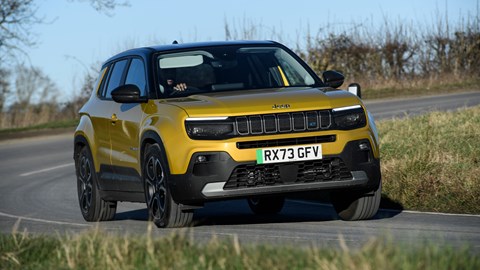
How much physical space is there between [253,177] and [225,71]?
1.77m

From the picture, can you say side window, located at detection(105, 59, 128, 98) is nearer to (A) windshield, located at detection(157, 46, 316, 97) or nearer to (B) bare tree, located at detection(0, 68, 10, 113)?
(A) windshield, located at detection(157, 46, 316, 97)

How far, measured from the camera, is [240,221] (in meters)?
12.2

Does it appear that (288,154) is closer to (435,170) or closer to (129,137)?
(129,137)

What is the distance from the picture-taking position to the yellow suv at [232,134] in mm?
10477

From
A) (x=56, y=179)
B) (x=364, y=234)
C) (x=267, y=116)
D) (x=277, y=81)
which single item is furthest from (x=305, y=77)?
(x=56, y=179)

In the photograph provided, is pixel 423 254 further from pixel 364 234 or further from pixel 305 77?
pixel 305 77

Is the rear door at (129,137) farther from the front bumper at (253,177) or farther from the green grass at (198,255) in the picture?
the green grass at (198,255)

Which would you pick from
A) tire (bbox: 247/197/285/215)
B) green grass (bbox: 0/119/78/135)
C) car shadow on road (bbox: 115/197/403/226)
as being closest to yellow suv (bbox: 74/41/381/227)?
car shadow on road (bbox: 115/197/403/226)

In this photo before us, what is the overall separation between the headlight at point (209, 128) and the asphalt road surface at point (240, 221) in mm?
841

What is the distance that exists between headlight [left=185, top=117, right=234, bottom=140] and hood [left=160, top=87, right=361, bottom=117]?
0.06 meters

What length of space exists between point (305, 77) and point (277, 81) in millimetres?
285

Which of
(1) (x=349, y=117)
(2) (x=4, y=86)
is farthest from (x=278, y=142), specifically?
(2) (x=4, y=86)

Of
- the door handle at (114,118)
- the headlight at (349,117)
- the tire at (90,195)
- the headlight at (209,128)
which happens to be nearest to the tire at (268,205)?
the tire at (90,195)

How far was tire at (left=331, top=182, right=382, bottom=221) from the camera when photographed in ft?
36.9
